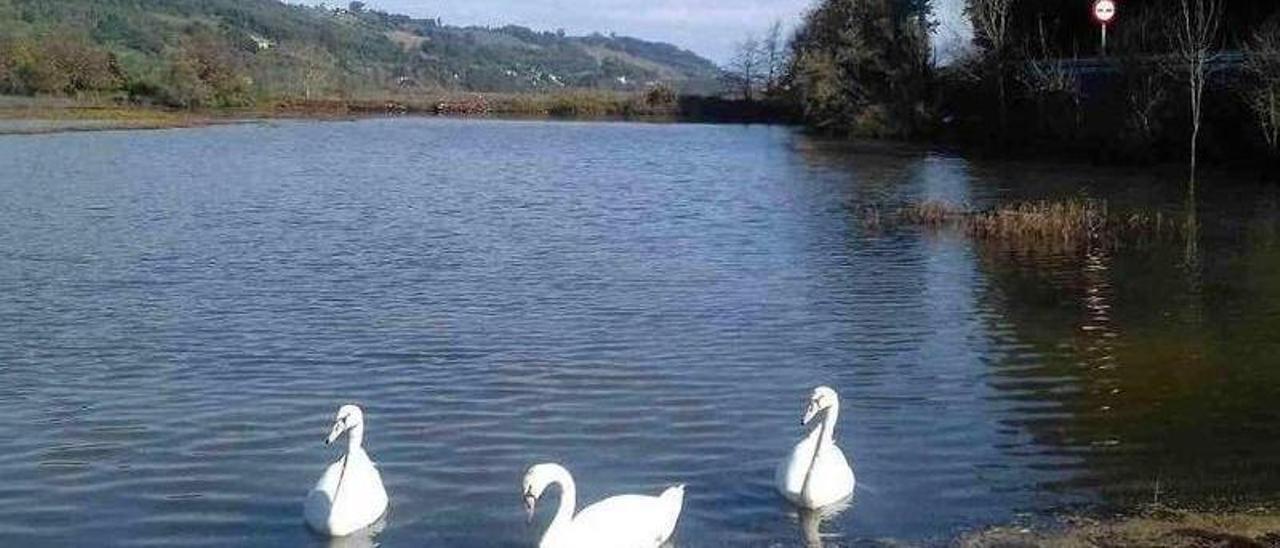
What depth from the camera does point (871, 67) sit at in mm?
73688

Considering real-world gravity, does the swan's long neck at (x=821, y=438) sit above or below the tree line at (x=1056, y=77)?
below

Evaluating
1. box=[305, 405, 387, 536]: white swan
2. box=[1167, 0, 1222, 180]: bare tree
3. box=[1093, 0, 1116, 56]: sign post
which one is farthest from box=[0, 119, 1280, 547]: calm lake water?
box=[1093, 0, 1116, 56]: sign post

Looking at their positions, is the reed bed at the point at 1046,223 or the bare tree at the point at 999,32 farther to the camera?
the bare tree at the point at 999,32

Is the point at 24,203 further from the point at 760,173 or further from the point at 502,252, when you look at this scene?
the point at 760,173

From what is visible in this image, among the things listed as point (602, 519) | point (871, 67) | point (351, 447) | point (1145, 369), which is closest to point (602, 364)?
point (1145, 369)

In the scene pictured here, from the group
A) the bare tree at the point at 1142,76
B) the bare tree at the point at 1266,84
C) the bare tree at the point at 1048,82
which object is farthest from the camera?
the bare tree at the point at 1048,82

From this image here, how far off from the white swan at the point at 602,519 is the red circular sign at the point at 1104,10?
4850 cm

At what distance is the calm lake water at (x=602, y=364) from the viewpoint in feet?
37.4

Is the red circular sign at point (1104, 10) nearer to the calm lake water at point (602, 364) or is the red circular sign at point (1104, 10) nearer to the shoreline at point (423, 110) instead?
the calm lake water at point (602, 364)

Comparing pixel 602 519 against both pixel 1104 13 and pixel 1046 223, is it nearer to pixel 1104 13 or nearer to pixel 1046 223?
pixel 1046 223

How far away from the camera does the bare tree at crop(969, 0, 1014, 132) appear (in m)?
61.5

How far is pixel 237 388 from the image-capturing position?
1504 cm

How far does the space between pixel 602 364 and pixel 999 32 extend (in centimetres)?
4904

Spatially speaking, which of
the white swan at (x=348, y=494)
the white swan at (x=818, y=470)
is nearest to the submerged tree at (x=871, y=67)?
the white swan at (x=818, y=470)
